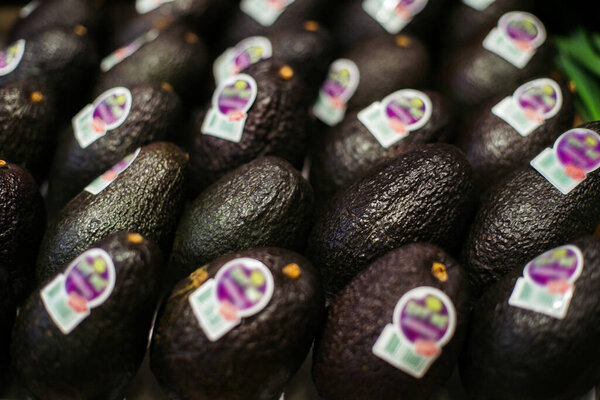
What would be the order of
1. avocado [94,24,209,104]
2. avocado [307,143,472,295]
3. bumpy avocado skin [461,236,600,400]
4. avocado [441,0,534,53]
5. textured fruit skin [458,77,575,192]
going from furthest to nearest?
avocado [441,0,534,53]
avocado [94,24,209,104]
textured fruit skin [458,77,575,192]
avocado [307,143,472,295]
bumpy avocado skin [461,236,600,400]

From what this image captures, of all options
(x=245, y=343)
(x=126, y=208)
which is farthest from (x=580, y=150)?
(x=126, y=208)

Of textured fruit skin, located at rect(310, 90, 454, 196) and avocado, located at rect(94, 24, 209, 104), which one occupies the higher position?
avocado, located at rect(94, 24, 209, 104)

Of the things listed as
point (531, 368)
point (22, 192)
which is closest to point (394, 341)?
point (531, 368)

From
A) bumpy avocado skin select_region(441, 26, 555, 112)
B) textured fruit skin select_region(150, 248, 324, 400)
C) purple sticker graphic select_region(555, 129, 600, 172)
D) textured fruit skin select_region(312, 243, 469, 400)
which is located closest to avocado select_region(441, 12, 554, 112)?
bumpy avocado skin select_region(441, 26, 555, 112)

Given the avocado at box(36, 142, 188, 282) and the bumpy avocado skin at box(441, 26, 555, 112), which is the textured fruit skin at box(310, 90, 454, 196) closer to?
the bumpy avocado skin at box(441, 26, 555, 112)

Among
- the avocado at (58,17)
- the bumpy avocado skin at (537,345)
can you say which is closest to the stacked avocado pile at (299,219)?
the bumpy avocado skin at (537,345)

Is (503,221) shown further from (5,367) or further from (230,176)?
(5,367)

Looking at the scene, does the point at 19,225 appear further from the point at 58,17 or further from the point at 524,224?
the point at 524,224

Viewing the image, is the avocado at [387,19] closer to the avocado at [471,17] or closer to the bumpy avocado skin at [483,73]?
the avocado at [471,17]
